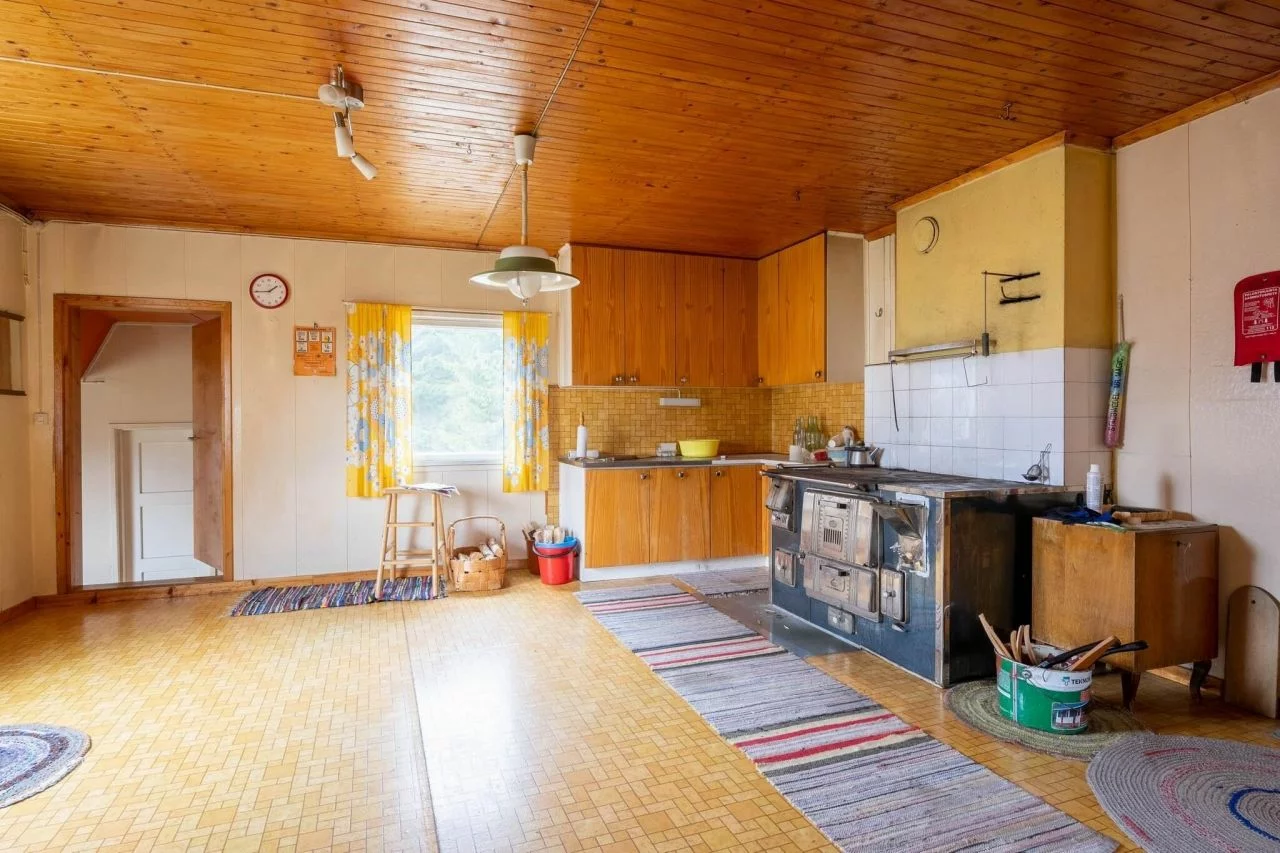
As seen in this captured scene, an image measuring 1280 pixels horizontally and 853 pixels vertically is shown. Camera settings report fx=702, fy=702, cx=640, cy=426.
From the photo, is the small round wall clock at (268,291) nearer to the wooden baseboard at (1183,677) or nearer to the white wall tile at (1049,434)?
the white wall tile at (1049,434)

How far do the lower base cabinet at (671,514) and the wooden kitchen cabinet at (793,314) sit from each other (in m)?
0.89

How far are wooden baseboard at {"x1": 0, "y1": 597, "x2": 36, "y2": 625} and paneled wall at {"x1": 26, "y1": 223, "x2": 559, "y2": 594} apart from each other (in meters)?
1.21

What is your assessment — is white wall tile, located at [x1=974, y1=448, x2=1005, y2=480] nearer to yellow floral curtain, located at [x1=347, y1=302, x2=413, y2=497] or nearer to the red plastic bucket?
the red plastic bucket

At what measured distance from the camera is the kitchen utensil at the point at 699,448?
566cm

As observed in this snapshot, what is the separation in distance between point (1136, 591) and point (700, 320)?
148 inches

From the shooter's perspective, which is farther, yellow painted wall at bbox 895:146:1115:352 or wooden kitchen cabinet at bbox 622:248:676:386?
wooden kitchen cabinet at bbox 622:248:676:386

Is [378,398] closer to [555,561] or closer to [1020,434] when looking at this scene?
[555,561]

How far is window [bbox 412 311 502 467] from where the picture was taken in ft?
18.4

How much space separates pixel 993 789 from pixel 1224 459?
6.16ft

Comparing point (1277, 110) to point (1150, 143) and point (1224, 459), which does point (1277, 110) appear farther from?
point (1224, 459)

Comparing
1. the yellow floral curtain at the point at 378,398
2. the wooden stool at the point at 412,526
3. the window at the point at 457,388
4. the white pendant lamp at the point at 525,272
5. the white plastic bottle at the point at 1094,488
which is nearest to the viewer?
the white pendant lamp at the point at 525,272

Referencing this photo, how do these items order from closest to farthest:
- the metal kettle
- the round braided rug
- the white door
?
the round braided rug < the metal kettle < the white door

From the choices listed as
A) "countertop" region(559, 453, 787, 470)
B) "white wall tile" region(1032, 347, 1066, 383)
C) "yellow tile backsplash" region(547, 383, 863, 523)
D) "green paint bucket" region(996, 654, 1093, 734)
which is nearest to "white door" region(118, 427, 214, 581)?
"yellow tile backsplash" region(547, 383, 863, 523)

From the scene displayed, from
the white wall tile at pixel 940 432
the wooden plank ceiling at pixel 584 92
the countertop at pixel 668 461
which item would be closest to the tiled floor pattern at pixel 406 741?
the white wall tile at pixel 940 432
